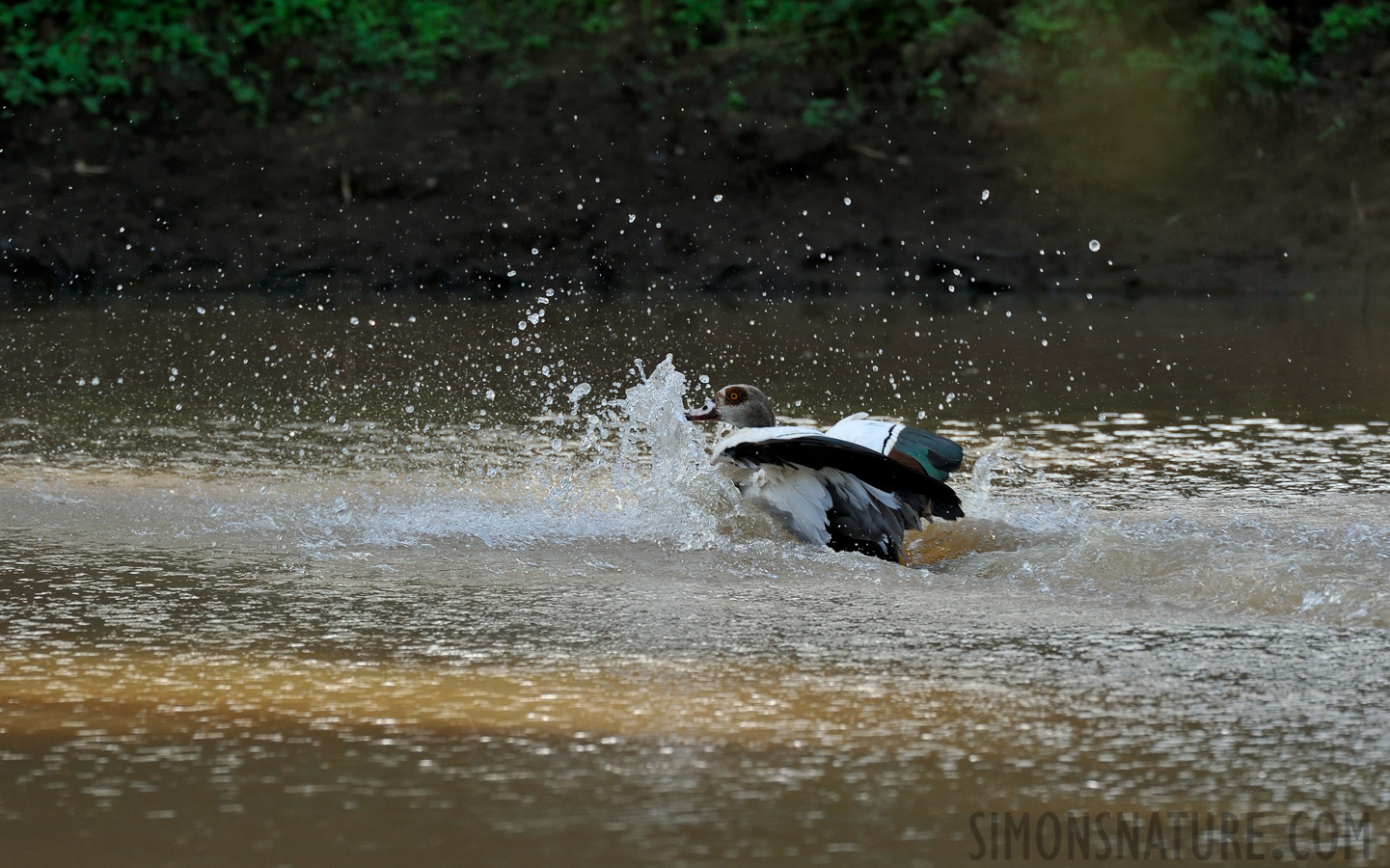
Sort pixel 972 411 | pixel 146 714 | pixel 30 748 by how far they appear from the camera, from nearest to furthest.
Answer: pixel 30 748 < pixel 146 714 < pixel 972 411

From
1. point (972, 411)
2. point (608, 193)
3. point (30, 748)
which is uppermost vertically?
point (608, 193)

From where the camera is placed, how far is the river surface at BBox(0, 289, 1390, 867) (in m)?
3.00

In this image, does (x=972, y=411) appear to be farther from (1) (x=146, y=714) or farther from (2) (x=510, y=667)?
(1) (x=146, y=714)

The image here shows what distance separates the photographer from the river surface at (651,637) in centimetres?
300

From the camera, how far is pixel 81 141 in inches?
695

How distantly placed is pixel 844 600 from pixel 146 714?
79.3 inches

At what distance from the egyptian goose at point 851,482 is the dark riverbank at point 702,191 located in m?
10.6

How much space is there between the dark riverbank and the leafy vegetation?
34cm

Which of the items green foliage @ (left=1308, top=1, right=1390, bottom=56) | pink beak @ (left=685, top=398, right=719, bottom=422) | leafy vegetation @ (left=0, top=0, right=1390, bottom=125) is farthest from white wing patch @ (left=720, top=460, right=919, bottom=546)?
green foliage @ (left=1308, top=1, right=1390, bottom=56)

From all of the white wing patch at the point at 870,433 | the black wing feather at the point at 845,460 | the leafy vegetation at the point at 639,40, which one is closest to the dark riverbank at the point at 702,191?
the leafy vegetation at the point at 639,40

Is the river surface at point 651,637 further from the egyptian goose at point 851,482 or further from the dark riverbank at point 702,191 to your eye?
the dark riverbank at point 702,191

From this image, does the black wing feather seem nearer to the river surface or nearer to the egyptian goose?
the egyptian goose

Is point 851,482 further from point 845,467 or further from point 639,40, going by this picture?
point 639,40

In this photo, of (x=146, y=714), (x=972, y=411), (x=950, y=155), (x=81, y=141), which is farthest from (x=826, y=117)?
(x=146, y=714)
